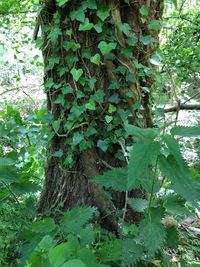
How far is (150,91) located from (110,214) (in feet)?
2.70

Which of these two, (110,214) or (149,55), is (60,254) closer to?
(110,214)

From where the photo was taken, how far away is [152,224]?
1535 mm

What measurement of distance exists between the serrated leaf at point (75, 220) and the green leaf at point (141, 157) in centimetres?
42

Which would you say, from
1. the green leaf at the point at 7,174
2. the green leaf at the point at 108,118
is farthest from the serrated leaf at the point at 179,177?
the green leaf at the point at 108,118

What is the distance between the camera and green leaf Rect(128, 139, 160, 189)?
4.04 feet

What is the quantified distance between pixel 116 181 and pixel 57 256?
46 centimetres

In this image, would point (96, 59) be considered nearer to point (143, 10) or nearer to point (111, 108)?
point (111, 108)

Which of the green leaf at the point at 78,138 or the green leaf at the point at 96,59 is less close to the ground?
the green leaf at the point at 96,59

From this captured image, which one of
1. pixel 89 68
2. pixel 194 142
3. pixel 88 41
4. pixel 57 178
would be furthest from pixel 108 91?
pixel 194 142

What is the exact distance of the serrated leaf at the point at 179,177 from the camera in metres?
1.28

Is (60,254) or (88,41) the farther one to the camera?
(88,41)

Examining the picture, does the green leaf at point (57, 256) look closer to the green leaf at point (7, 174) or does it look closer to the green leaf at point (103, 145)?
the green leaf at point (7, 174)

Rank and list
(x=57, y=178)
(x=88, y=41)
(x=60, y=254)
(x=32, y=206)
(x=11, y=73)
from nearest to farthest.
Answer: (x=60, y=254)
(x=32, y=206)
(x=88, y=41)
(x=57, y=178)
(x=11, y=73)

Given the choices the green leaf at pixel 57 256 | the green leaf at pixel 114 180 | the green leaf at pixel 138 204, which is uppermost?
the green leaf at pixel 114 180
